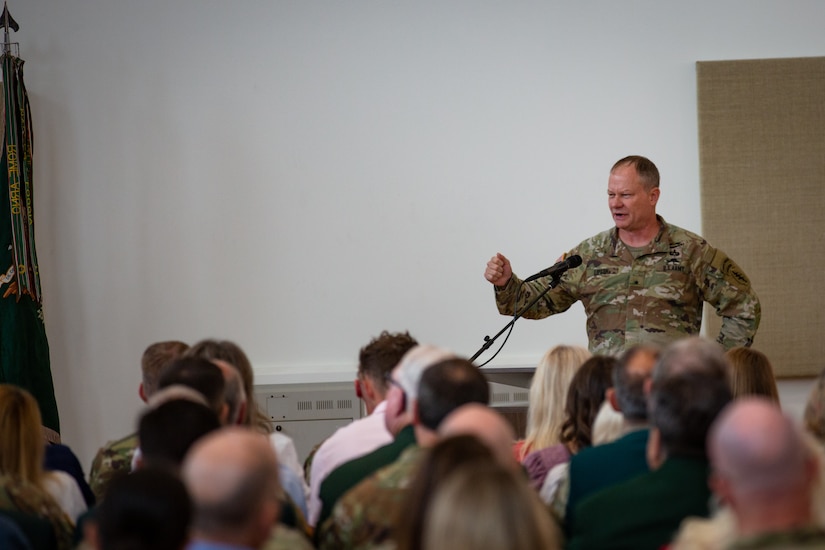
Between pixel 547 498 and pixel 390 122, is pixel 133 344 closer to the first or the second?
pixel 390 122

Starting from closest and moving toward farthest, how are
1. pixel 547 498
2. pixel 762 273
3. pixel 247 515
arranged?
1. pixel 247 515
2. pixel 547 498
3. pixel 762 273

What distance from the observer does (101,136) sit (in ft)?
20.2

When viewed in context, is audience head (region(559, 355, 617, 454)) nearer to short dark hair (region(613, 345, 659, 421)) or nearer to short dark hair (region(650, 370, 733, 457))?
short dark hair (region(613, 345, 659, 421))

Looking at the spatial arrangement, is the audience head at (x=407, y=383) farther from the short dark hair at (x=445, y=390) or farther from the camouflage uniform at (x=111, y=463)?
the camouflage uniform at (x=111, y=463)

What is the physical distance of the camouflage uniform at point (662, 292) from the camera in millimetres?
4473

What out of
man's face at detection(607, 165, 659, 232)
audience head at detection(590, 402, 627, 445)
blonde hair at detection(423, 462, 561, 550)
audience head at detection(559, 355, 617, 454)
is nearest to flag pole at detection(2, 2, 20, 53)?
man's face at detection(607, 165, 659, 232)

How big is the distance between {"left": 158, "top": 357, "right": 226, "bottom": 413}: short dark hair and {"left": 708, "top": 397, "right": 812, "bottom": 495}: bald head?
151cm

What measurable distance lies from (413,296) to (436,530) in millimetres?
4627

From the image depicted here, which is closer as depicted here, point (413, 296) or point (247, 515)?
point (247, 515)

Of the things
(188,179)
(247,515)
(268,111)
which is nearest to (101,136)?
(188,179)

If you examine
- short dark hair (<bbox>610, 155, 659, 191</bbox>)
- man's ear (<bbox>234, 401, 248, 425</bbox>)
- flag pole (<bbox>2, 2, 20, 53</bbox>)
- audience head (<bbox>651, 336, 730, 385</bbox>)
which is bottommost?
man's ear (<bbox>234, 401, 248, 425</bbox>)

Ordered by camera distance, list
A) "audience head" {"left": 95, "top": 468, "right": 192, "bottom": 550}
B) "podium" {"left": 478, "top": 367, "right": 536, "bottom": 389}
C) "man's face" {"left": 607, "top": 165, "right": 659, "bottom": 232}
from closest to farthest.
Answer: "audience head" {"left": 95, "top": 468, "right": 192, "bottom": 550} < "man's face" {"left": 607, "top": 165, "right": 659, "bottom": 232} < "podium" {"left": 478, "top": 367, "right": 536, "bottom": 389}

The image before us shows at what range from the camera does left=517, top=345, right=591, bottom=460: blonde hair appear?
10.9 ft

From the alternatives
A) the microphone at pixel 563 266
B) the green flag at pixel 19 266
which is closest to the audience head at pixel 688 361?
the microphone at pixel 563 266
